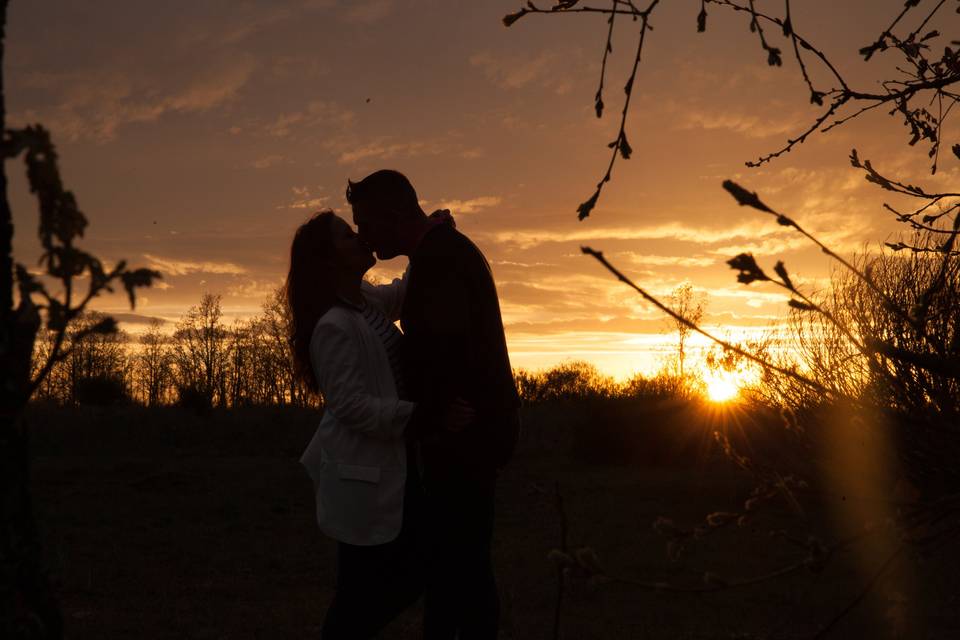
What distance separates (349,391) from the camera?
2.92 meters

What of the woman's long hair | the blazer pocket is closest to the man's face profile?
the woman's long hair

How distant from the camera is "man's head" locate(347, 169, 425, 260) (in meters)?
3.28

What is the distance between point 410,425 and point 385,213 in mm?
903

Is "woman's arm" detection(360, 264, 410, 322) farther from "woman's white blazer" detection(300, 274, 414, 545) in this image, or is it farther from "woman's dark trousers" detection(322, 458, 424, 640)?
"woman's dark trousers" detection(322, 458, 424, 640)

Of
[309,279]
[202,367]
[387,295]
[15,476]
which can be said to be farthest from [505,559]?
[202,367]

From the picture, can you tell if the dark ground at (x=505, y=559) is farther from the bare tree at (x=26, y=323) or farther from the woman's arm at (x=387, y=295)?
the woman's arm at (x=387, y=295)

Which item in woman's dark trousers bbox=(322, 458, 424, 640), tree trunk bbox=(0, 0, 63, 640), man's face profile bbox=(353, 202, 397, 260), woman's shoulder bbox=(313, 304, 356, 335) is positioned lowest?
woman's dark trousers bbox=(322, 458, 424, 640)

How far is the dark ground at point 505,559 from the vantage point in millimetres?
7113

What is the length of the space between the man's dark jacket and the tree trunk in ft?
6.39

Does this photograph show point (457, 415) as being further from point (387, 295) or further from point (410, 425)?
point (387, 295)

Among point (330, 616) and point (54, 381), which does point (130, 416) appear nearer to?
point (330, 616)

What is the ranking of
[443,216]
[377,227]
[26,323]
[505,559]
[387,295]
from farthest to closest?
[505,559], [387,295], [443,216], [377,227], [26,323]

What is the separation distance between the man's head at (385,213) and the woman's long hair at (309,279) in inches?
5.5

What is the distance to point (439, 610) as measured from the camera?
3098 millimetres
